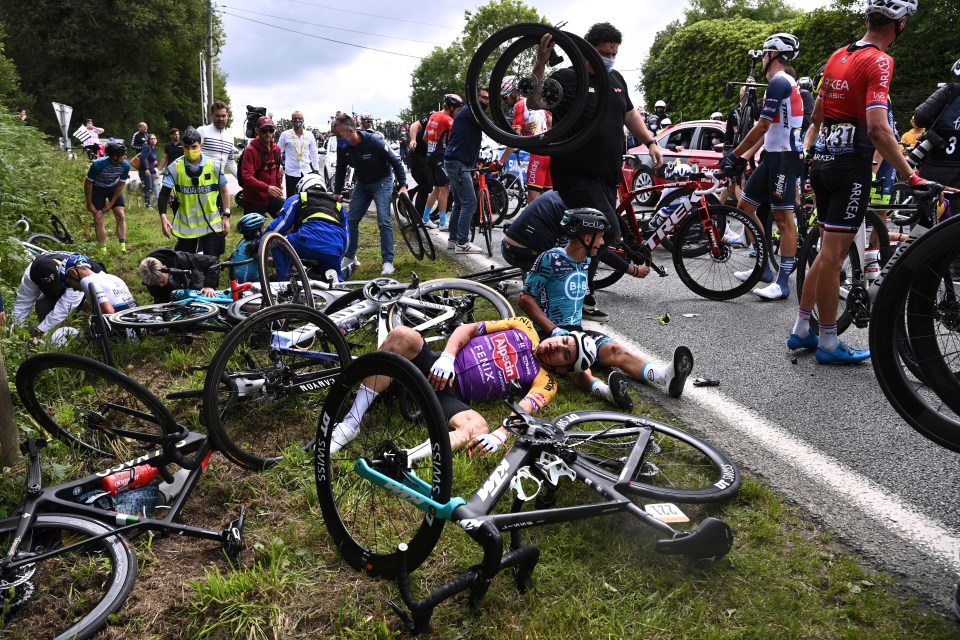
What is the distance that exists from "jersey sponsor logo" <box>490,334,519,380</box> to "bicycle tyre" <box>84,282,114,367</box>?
2898mm

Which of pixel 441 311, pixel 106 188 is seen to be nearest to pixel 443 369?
pixel 441 311

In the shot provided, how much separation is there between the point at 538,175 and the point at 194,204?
4.18m

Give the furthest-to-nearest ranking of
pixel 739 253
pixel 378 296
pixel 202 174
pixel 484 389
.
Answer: pixel 202 174 → pixel 739 253 → pixel 378 296 → pixel 484 389

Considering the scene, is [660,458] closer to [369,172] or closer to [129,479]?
[129,479]

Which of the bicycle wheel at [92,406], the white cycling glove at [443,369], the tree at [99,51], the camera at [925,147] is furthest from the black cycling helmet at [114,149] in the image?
the tree at [99,51]

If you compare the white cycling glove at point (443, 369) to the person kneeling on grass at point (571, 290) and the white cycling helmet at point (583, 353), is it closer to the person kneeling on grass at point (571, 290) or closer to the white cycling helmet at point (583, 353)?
the white cycling helmet at point (583, 353)

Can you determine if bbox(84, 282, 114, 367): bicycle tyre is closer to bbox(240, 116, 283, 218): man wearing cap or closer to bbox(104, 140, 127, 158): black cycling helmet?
bbox(240, 116, 283, 218): man wearing cap

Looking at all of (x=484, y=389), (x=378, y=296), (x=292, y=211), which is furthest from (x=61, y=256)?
(x=484, y=389)

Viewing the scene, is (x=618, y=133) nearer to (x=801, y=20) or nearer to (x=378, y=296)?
(x=378, y=296)

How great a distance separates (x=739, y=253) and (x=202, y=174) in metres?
6.27

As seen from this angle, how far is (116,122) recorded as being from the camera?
42562 millimetres

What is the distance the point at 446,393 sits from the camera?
4074 millimetres

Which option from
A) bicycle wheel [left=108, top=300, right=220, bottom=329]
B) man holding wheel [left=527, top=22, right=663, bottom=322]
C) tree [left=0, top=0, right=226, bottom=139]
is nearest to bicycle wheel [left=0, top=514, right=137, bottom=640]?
bicycle wheel [left=108, top=300, right=220, bottom=329]

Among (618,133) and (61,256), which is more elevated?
(618,133)
